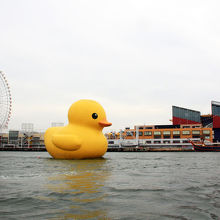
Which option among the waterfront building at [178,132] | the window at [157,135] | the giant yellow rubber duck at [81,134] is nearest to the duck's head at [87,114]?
the giant yellow rubber duck at [81,134]

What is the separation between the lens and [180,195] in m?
7.06

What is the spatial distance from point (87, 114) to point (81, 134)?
1.87 m

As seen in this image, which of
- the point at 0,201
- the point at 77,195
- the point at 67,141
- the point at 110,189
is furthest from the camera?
the point at 67,141

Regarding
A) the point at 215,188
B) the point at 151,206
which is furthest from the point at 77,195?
the point at 215,188

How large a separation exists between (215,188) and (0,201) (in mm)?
6334

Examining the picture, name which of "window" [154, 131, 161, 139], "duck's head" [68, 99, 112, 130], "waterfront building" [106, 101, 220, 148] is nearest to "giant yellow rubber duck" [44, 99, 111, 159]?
"duck's head" [68, 99, 112, 130]

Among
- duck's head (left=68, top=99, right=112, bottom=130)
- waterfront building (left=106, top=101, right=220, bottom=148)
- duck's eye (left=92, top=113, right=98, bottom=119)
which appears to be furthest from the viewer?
waterfront building (left=106, top=101, right=220, bottom=148)

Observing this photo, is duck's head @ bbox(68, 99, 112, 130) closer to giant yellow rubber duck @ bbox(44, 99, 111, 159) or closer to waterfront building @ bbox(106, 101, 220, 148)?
giant yellow rubber duck @ bbox(44, 99, 111, 159)

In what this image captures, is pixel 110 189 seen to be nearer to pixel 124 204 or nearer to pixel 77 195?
pixel 77 195

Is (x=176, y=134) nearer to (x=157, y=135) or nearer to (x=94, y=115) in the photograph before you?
(x=157, y=135)

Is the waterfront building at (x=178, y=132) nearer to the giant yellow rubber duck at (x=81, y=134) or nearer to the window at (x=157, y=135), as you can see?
the window at (x=157, y=135)

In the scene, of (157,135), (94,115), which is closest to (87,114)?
(94,115)

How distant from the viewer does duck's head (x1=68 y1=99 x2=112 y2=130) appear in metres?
21.8

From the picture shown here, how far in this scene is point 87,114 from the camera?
2189cm
